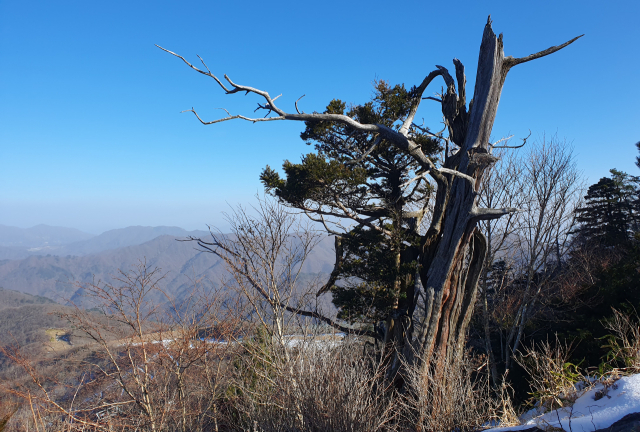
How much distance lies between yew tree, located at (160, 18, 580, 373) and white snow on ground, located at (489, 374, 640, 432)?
10.7ft

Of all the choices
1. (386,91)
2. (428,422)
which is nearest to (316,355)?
(428,422)

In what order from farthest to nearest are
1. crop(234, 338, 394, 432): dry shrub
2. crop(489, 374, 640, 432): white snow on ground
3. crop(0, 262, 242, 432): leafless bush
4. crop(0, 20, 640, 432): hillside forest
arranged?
crop(0, 262, 242, 432): leafless bush → crop(0, 20, 640, 432): hillside forest → crop(234, 338, 394, 432): dry shrub → crop(489, 374, 640, 432): white snow on ground

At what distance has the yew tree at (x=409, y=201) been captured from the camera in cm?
702

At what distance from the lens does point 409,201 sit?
10.2m

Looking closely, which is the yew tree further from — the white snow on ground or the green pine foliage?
the white snow on ground

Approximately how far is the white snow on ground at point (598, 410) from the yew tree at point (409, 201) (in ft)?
10.7

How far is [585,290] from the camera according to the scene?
11000mm

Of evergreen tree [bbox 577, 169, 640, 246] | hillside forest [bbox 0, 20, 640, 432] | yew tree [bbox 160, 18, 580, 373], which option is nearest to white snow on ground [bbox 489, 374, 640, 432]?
hillside forest [bbox 0, 20, 640, 432]

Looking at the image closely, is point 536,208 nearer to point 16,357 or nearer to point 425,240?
point 425,240

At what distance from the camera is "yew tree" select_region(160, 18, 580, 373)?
7023 mm

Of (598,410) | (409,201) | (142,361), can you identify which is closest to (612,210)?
(409,201)

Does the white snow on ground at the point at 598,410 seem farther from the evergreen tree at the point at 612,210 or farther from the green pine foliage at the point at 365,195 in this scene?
the evergreen tree at the point at 612,210

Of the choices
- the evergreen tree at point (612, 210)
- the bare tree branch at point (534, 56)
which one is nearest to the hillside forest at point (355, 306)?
the bare tree branch at point (534, 56)

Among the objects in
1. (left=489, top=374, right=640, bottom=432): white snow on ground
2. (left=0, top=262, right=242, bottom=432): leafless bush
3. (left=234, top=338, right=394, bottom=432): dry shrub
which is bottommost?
(left=0, top=262, right=242, bottom=432): leafless bush
